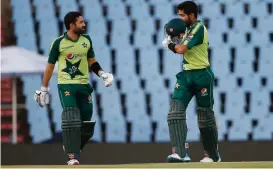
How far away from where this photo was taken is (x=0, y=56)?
16.6 meters

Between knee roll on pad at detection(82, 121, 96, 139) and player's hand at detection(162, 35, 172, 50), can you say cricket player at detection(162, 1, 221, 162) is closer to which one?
player's hand at detection(162, 35, 172, 50)

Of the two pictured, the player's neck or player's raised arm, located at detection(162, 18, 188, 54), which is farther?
the player's neck

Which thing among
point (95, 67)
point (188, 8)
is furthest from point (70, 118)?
point (188, 8)

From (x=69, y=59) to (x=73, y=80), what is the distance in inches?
8.1

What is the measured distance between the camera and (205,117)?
9.92 m

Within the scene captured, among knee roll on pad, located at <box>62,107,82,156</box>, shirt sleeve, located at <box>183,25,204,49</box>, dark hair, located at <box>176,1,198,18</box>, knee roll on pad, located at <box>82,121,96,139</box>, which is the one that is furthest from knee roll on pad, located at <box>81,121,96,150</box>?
dark hair, located at <box>176,1,198,18</box>

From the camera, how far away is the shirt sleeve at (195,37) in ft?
31.5

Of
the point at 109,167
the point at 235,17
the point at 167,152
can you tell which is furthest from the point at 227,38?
the point at 109,167

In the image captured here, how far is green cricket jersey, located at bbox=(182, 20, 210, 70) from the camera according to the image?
9641 millimetres

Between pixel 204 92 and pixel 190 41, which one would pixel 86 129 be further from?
pixel 190 41

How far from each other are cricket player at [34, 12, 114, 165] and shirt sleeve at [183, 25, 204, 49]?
3.86 ft

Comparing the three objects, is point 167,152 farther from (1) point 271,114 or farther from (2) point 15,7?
(2) point 15,7

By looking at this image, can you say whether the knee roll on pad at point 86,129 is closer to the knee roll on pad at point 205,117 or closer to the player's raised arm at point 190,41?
the knee roll on pad at point 205,117

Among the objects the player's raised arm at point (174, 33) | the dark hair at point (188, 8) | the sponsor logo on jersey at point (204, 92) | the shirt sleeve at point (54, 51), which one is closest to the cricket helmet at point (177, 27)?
the player's raised arm at point (174, 33)
